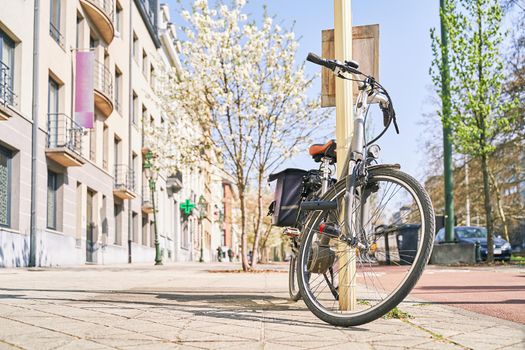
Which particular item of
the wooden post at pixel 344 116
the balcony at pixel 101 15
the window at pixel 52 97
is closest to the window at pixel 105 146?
the balcony at pixel 101 15

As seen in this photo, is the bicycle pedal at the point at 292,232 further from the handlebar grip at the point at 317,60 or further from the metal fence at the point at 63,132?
the metal fence at the point at 63,132

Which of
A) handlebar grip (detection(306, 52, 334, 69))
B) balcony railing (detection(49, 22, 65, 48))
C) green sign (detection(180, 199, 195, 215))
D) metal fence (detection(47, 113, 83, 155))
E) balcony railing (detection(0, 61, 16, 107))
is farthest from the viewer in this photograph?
green sign (detection(180, 199, 195, 215))

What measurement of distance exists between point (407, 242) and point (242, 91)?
12289 mm

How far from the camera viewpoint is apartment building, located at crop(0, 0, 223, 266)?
55.8ft

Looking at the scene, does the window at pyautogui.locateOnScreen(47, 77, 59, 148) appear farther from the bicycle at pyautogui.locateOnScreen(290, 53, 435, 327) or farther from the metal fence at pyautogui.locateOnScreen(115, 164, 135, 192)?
the bicycle at pyautogui.locateOnScreen(290, 53, 435, 327)

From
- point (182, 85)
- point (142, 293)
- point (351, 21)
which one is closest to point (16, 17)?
point (182, 85)

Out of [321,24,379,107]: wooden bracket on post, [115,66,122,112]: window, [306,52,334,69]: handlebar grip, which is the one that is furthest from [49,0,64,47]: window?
[306,52,334,69]: handlebar grip

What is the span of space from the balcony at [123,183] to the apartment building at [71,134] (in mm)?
56

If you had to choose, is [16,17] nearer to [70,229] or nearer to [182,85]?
[182,85]

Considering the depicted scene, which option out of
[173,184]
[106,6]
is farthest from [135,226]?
[106,6]

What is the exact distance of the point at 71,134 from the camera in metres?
20.6

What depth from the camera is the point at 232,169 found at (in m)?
16.1

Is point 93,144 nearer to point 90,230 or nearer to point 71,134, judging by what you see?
point 90,230

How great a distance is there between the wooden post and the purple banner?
17974mm
